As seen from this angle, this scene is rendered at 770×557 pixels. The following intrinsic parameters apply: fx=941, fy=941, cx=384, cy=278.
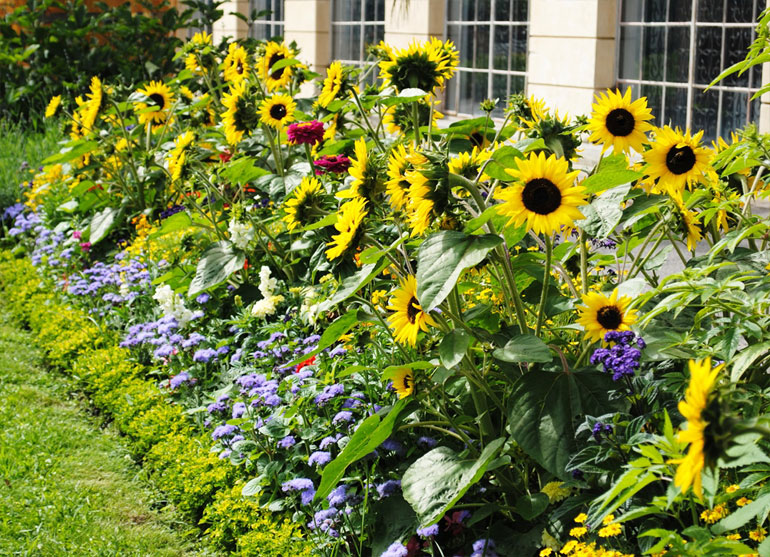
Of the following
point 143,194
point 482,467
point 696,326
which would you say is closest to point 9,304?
point 143,194

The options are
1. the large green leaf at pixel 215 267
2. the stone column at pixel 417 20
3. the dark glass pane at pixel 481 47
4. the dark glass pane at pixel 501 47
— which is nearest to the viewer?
the large green leaf at pixel 215 267

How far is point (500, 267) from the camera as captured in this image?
265cm

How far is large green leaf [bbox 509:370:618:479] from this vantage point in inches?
89.9

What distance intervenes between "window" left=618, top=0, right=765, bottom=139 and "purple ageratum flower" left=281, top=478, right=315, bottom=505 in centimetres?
498

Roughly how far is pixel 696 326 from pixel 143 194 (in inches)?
182

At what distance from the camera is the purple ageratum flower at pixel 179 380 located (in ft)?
12.8

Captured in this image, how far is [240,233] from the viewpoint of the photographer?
4.29m

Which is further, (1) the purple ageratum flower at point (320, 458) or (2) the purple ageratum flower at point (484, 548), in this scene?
(1) the purple ageratum flower at point (320, 458)

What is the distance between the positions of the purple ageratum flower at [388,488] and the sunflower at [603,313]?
2.61 ft

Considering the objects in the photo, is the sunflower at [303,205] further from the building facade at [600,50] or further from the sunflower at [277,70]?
the building facade at [600,50]

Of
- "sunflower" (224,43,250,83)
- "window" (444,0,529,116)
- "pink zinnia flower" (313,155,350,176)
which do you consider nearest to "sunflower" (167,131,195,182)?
"sunflower" (224,43,250,83)

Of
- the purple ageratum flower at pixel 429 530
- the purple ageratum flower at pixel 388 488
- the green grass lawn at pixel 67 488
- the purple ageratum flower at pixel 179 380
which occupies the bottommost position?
the green grass lawn at pixel 67 488

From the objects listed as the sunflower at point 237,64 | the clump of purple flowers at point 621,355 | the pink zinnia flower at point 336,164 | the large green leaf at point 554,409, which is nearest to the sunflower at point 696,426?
the clump of purple flowers at point 621,355

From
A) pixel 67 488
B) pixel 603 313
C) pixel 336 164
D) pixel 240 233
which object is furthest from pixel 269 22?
pixel 603 313
